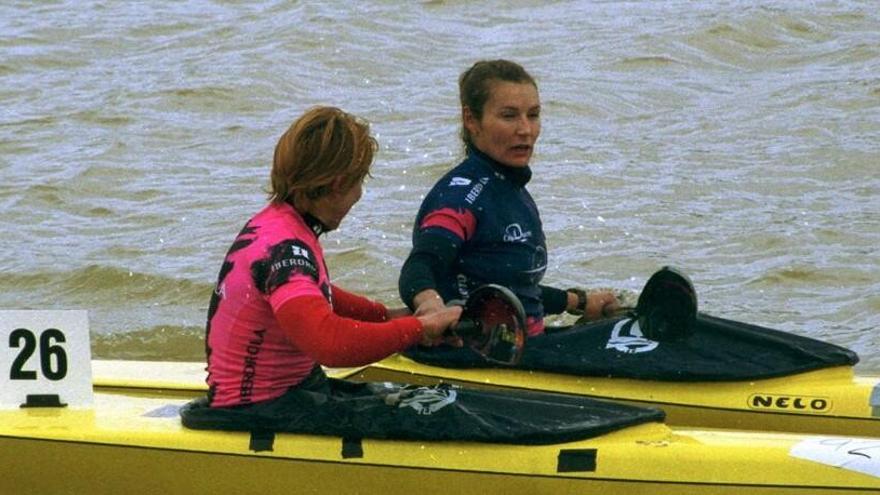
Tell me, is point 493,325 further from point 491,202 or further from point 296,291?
point 491,202

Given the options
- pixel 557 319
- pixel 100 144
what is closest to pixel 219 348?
pixel 557 319

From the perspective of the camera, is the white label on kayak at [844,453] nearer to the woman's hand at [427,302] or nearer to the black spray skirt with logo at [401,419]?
the black spray skirt with logo at [401,419]

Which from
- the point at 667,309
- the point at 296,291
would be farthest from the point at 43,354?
the point at 667,309

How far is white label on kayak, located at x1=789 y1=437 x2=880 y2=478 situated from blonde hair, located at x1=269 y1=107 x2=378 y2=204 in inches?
59.7

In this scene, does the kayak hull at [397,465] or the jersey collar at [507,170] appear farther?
the jersey collar at [507,170]

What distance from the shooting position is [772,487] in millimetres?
5098

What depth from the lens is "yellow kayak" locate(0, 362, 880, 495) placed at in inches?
202

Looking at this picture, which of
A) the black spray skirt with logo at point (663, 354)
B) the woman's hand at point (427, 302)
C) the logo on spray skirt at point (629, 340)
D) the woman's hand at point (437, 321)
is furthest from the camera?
the logo on spray skirt at point (629, 340)

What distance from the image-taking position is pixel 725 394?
6.35m

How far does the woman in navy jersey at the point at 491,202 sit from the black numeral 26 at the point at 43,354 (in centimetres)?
125

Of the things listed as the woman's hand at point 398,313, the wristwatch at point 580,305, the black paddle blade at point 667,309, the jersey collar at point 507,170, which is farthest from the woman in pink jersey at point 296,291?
the wristwatch at point 580,305

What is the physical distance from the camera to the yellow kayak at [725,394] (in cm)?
630

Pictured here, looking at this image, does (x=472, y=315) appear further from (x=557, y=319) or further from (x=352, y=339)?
(x=557, y=319)

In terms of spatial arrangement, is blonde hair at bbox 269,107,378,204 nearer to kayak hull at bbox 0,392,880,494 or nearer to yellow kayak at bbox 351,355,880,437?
kayak hull at bbox 0,392,880,494
